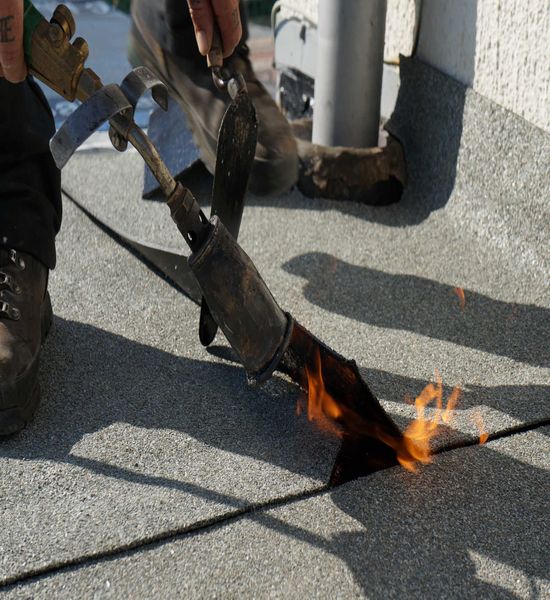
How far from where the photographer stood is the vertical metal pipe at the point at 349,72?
2938mm

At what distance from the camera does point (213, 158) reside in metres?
2.79

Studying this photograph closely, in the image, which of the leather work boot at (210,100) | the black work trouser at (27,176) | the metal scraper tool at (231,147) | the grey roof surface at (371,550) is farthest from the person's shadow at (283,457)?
the leather work boot at (210,100)

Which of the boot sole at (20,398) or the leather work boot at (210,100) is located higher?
the leather work boot at (210,100)

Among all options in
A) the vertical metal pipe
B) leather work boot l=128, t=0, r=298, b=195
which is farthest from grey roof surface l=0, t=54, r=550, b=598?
leather work boot l=128, t=0, r=298, b=195

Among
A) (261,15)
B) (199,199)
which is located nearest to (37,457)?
(199,199)

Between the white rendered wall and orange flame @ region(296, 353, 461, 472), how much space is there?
92 centimetres

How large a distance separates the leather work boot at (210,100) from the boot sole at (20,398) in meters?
0.94

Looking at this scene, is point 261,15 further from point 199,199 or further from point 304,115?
point 199,199

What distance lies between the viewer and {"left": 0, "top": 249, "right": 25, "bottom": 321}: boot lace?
2.03 metres

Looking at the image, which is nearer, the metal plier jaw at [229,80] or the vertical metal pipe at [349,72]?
the metal plier jaw at [229,80]

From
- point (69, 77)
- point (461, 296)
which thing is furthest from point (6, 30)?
point (461, 296)

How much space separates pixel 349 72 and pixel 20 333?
1550mm

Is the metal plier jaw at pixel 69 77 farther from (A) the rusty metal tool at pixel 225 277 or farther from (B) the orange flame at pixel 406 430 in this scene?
(B) the orange flame at pixel 406 430

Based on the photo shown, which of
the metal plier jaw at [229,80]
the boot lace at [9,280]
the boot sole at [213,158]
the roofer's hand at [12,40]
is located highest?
the roofer's hand at [12,40]
